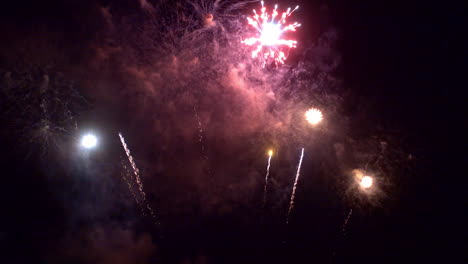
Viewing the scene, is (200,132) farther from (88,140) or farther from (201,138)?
(88,140)

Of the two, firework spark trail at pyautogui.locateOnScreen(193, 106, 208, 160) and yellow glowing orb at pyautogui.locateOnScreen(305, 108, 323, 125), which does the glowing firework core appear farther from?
yellow glowing orb at pyautogui.locateOnScreen(305, 108, 323, 125)

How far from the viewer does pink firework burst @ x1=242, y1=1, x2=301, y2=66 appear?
940 centimetres

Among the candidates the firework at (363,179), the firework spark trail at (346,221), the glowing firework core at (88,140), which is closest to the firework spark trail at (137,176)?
the glowing firework core at (88,140)

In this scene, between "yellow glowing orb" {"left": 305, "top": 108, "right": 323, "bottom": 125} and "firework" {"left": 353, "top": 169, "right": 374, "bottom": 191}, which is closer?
"yellow glowing orb" {"left": 305, "top": 108, "right": 323, "bottom": 125}

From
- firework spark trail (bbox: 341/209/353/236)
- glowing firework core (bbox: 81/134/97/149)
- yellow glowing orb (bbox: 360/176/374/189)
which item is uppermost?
glowing firework core (bbox: 81/134/97/149)

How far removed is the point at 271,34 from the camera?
9.45 metres

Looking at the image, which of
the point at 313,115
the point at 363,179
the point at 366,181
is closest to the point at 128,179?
the point at 313,115

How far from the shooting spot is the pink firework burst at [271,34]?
940 centimetres

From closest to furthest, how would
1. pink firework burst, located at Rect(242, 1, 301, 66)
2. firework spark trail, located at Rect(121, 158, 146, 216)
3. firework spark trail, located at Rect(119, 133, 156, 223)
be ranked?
pink firework burst, located at Rect(242, 1, 301, 66) < firework spark trail, located at Rect(119, 133, 156, 223) < firework spark trail, located at Rect(121, 158, 146, 216)

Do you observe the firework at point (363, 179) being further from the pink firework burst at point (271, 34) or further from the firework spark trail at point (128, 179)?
the firework spark trail at point (128, 179)

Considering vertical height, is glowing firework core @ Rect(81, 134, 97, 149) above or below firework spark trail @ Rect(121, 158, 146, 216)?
above

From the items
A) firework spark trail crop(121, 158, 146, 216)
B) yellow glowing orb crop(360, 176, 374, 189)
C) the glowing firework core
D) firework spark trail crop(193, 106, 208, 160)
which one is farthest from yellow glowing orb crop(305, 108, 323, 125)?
the glowing firework core

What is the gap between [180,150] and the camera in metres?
13.0

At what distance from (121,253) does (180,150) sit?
6596mm
